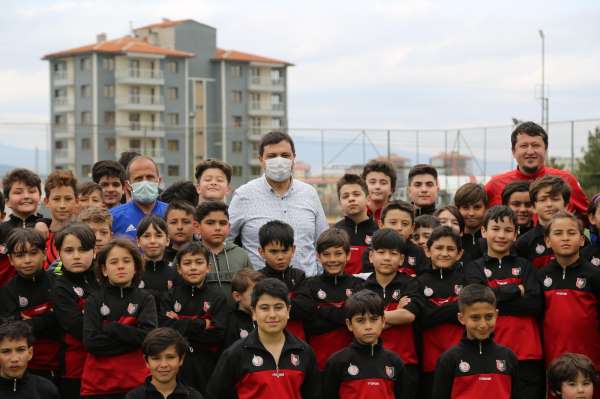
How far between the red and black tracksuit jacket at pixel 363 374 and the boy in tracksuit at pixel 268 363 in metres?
0.13

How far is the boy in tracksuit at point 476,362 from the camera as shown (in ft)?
20.3

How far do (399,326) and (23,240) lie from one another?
2.79 meters

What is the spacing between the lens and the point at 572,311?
6633mm

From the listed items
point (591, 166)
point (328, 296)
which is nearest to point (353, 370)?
point (328, 296)

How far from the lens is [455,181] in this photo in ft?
113

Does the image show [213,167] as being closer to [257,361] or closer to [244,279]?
[244,279]

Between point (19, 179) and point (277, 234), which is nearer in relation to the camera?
point (277, 234)

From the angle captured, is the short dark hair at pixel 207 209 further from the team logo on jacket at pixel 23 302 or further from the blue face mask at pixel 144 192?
the team logo on jacket at pixel 23 302

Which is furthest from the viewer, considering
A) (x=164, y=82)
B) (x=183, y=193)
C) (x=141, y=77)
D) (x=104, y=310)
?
(x=164, y=82)

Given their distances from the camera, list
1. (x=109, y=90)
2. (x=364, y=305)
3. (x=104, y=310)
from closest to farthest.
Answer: (x=364, y=305), (x=104, y=310), (x=109, y=90)

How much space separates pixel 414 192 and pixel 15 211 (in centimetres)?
345

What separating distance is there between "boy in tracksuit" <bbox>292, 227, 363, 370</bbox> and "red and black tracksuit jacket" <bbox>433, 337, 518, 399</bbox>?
845 mm

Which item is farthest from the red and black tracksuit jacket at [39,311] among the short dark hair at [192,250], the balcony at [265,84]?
the balcony at [265,84]

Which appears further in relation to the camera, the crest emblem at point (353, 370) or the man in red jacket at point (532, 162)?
the man in red jacket at point (532, 162)
